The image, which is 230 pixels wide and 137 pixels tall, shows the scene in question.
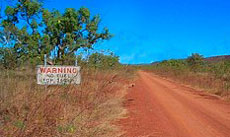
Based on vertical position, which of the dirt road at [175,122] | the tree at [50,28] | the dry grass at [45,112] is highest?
the tree at [50,28]

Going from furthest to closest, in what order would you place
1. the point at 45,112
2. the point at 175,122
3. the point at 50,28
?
the point at 50,28 → the point at 175,122 → the point at 45,112

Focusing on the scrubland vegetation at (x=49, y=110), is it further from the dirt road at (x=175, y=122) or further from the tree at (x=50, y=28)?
the tree at (x=50, y=28)

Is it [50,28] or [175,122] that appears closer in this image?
[175,122]

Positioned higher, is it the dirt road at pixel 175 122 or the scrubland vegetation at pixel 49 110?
the scrubland vegetation at pixel 49 110

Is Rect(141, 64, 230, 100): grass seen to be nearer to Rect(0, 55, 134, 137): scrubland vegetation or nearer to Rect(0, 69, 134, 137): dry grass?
Rect(0, 55, 134, 137): scrubland vegetation


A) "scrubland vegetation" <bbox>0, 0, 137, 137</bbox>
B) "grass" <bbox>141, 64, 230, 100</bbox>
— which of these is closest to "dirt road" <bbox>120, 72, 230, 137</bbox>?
"scrubland vegetation" <bbox>0, 0, 137, 137</bbox>

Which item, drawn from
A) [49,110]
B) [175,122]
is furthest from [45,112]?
[175,122]

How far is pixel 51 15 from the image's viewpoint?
16.0 m

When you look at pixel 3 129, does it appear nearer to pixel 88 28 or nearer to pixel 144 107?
pixel 144 107

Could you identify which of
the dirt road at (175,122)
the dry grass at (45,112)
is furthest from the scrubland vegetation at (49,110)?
the dirt road at (175,122)

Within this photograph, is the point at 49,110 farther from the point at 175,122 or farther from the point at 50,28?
the point at 50,28

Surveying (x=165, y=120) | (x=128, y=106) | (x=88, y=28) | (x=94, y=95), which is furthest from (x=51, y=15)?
(x=165, y=120)

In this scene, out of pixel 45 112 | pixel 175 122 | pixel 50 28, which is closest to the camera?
pixel 45 112

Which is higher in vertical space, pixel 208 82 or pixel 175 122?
pixel 208 82
